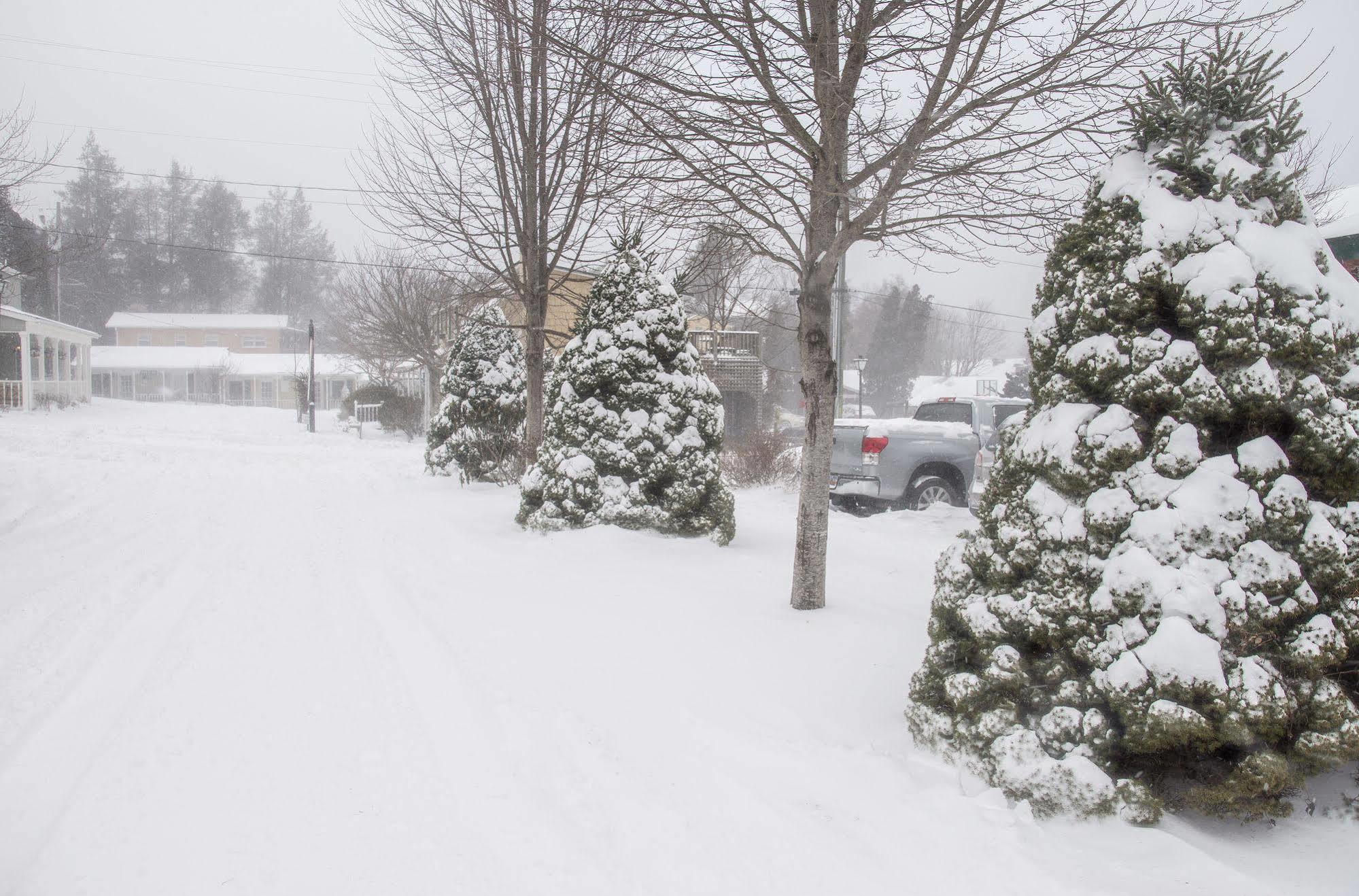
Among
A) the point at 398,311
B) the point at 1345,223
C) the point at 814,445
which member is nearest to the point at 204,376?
the point at 398,311

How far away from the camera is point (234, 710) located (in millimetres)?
4035

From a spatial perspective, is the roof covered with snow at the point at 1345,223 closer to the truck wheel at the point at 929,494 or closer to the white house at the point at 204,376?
the truck wheel at the point at 929,494

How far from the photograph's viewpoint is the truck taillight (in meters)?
10.3

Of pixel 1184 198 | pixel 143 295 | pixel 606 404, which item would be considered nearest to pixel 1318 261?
pixel 1184 198

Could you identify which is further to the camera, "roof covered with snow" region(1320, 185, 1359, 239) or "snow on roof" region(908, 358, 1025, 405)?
"snow on roof" region(908, 358, 1025, 405)

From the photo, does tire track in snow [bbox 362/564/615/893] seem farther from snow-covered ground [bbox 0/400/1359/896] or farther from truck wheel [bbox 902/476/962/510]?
truck wheel [bbox 902/476/962/510]

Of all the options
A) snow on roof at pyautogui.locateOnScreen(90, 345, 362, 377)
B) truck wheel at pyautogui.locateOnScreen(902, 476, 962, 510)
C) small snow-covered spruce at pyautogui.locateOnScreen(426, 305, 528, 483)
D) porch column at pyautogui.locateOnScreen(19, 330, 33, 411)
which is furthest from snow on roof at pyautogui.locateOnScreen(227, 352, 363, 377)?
truck wheel at pyautogui.locateOnScreen(902, 476, 962, 510)

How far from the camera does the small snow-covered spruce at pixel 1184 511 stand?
2.79 m

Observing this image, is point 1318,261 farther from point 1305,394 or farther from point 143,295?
point 143,295

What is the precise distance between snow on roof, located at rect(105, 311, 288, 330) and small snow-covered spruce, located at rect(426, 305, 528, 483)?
172 feet

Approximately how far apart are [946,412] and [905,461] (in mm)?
2155

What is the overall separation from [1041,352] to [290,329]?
7035 cm

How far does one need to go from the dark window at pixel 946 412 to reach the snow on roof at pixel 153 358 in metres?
48.0

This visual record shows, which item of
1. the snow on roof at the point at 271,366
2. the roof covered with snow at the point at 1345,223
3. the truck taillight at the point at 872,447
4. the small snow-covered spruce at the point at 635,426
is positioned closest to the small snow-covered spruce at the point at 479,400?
the small snow-covered spruce at the point at 635,426
